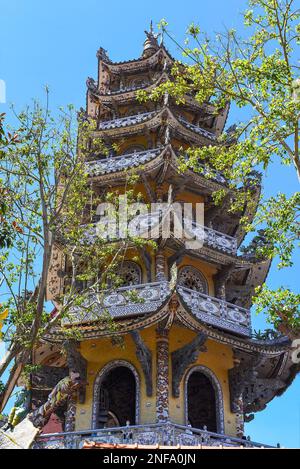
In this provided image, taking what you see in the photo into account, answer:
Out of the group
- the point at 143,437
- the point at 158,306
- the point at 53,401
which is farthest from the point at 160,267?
the point at 53,401

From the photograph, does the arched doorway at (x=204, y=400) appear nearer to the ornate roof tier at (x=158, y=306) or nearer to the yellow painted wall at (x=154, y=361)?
the yellow painted wall at (x=154, y=361)

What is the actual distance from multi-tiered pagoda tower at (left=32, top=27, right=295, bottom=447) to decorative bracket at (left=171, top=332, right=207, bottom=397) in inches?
1.1

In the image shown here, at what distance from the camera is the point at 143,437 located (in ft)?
44.0

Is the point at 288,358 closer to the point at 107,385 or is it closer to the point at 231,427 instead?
the point at 231,427

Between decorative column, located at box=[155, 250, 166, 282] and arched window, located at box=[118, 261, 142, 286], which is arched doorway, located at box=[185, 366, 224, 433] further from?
arched window, located at box=[118, 261, 142, 286]

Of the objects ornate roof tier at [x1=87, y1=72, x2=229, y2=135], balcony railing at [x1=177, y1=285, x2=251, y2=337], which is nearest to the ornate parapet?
balcony railing at [x1=177, y1=285, x2=251, y2=337]

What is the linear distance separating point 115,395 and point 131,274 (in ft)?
12.2

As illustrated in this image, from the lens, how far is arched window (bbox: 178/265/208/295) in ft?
59.1

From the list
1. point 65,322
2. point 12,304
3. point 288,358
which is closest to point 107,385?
point 65,322

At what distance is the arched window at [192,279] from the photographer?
59.1ft

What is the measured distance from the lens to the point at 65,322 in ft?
55.1

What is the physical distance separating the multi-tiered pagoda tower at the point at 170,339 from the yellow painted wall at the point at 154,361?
28mm

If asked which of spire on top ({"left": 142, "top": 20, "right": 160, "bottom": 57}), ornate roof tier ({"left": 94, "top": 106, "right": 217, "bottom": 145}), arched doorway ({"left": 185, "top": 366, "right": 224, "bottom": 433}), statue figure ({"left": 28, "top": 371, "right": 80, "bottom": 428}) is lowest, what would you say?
statue figure ({"left": 28, "top": 371, "right": 80, "bottom": 428})

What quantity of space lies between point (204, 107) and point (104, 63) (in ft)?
15.5
